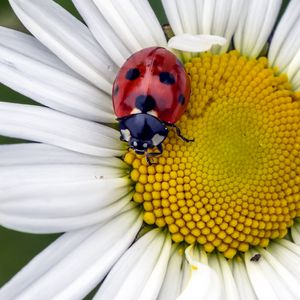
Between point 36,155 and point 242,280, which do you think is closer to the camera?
point 36,155

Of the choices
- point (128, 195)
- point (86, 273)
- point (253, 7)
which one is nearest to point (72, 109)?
point (128, 195)

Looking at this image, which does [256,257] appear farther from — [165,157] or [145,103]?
[145,103]

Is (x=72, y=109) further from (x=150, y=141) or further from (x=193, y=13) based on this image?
(x=193, y=13)

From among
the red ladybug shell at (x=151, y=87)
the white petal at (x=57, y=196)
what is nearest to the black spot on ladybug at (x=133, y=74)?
the red ladybug shell at (x=151, y=87)

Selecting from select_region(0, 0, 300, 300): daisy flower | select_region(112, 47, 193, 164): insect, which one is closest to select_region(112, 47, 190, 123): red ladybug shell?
select_region(112, 47, 193, 164): insect

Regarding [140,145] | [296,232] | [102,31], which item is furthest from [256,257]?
[102,31]

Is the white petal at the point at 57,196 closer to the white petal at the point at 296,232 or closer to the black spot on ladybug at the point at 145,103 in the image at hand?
the black spot on ladybug at the point at 145,103

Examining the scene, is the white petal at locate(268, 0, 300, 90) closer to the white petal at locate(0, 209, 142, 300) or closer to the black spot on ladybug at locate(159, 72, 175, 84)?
the black spot on ladybug at locate(159, 72, 175, 84)
